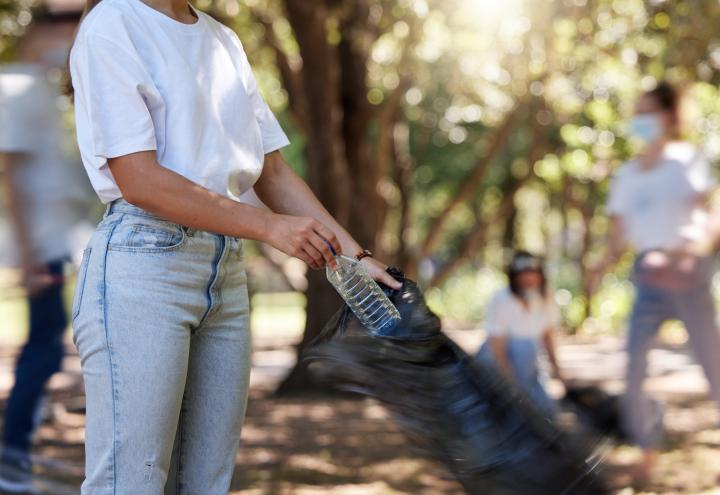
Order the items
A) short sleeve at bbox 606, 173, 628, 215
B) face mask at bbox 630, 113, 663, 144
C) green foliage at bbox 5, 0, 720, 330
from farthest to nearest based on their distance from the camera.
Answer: green foliage at bbox 5, 0, 720, 330 → face mask at bbox 630, 113, 663, 144 → short sleeve at bbox 606, 173, 628, 215

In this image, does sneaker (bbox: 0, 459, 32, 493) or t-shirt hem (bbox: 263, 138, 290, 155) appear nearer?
t-shirt hem (bbox: 263, 138, 290, 155)

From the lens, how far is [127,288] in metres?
2.26

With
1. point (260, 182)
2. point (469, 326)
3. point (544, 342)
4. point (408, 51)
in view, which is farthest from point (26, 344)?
point (469, 326)

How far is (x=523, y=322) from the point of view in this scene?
760 centimetres

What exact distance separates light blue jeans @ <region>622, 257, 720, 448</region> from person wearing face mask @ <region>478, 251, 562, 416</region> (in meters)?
1.56

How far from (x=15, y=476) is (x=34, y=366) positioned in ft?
1.73

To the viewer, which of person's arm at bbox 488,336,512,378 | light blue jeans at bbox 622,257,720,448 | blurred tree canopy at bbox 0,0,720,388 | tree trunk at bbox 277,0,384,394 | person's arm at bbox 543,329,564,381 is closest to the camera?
light blue jeans at bbox 622,257,720,448

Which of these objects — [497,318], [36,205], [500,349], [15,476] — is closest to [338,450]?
[500,349]

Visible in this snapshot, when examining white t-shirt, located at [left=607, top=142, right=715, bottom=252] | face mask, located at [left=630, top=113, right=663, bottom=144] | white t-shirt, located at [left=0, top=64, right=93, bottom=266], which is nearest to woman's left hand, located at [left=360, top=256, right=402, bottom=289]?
white t-shirt, located at [left=0, top=64, right=93, bottom=266]

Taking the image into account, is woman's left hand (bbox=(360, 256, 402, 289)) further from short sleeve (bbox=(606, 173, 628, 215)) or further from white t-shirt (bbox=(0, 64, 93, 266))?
short sleeve (bbox=(606, 173, 628, 215))

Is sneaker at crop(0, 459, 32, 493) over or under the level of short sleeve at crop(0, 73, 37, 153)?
under

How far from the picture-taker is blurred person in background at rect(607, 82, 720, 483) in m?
5.55

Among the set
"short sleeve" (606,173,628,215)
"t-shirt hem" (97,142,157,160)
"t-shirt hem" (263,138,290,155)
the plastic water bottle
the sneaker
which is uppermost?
"t-shirt hem" (97,142,157,160)

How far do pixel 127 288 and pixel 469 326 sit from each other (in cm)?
→ 2203
